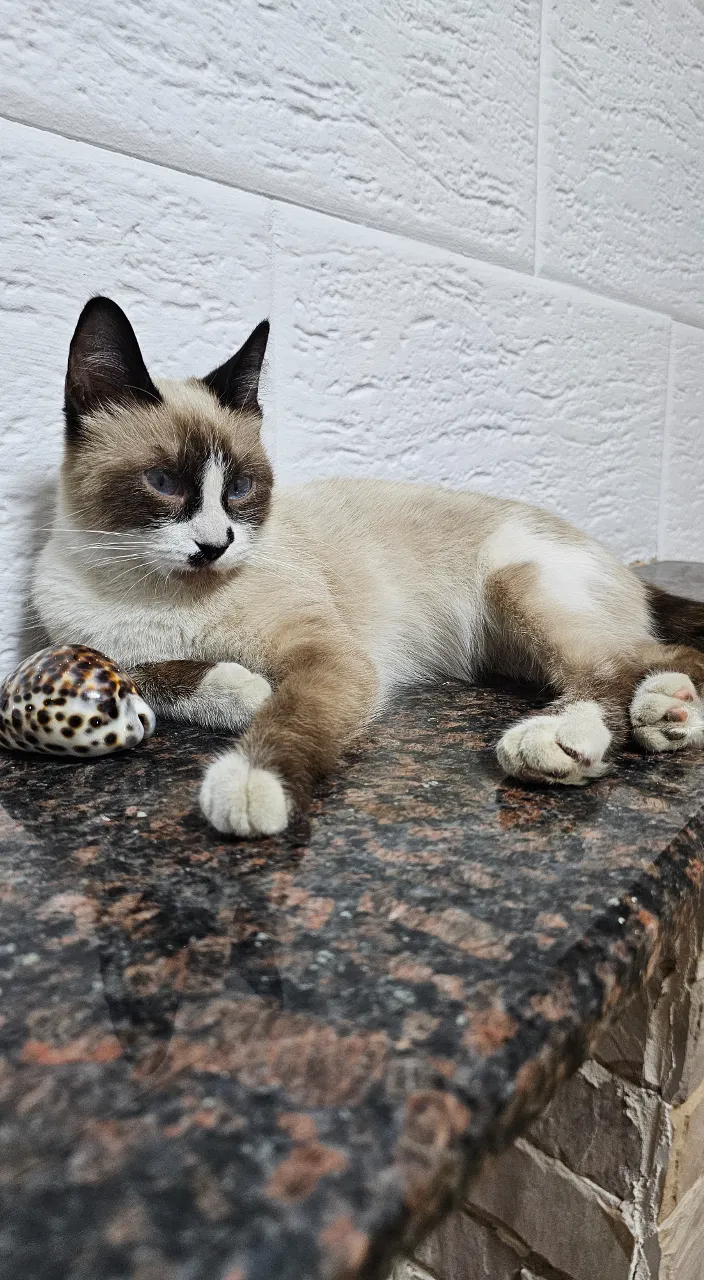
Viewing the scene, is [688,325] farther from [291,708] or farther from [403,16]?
[291,708]

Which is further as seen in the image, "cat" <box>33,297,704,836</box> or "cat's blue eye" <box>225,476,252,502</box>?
"cat's blue eye" <box>225,476,252,502</box>

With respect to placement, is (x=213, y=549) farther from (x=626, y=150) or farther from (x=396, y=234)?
(x=626, y=150)

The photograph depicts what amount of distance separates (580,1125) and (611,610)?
0.62m

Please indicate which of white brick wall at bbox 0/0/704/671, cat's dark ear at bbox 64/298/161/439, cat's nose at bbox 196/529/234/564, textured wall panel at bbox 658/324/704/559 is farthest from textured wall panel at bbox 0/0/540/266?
textured wall panel at bbox 658/324/704/559

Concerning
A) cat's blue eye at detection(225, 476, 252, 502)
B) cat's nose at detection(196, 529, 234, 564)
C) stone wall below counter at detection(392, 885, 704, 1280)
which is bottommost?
stone wall below counter at detection(392, 885, 704, 1280)

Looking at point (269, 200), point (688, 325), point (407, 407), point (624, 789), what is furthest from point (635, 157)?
point (624, 789)

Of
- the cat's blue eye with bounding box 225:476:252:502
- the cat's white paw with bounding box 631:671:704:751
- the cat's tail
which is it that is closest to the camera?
the cat's white paw with bounding box 631:671:704:751

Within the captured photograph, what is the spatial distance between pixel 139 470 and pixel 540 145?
4.64 feet

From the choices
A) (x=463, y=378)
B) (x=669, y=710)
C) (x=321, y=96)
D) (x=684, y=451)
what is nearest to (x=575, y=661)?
(x=669, y=710)

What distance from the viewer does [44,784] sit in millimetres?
881

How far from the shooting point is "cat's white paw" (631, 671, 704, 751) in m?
0.96

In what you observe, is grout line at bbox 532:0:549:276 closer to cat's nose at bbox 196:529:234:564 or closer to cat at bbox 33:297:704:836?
cat at bbox 33:297:704:836

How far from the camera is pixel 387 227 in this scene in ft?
5.15

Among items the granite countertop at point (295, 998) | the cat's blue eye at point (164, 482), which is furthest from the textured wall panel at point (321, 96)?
the granite countertop at point (295, 998)
